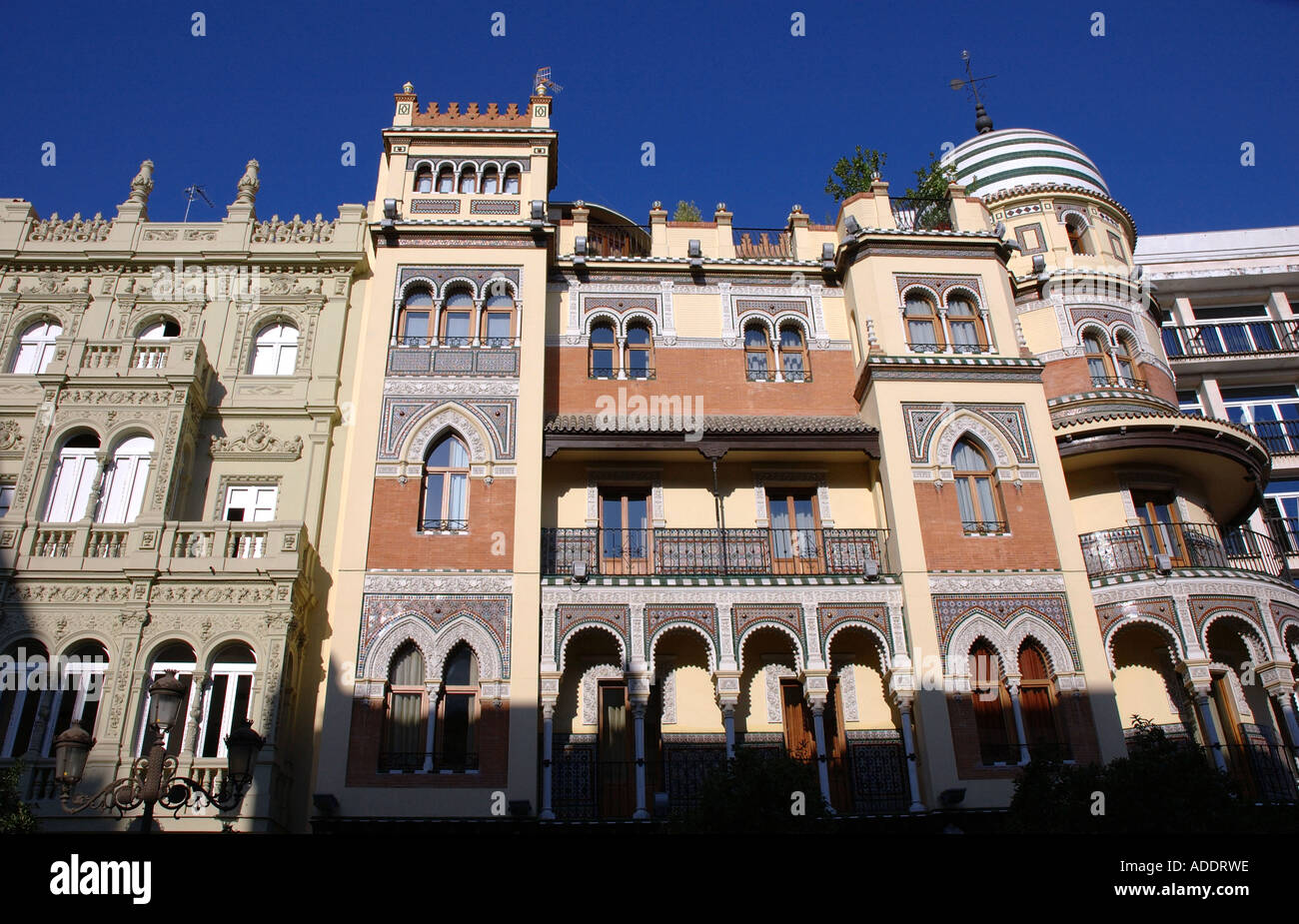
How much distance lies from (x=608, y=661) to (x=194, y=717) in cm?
705

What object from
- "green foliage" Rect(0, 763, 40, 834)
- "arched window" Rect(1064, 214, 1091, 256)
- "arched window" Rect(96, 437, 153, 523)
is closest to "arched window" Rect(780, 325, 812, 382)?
"arched window" Rect(1064, 214, 1091, 256)

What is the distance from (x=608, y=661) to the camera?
64.1 feet

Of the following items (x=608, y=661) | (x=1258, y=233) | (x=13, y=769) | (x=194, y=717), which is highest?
(x=1258, y=233)

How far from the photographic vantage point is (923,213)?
82.5ft

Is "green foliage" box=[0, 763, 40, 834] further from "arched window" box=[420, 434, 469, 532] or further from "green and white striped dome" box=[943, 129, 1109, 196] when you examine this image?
"green and white striped dome" box=[943, 129, 1109, 196]

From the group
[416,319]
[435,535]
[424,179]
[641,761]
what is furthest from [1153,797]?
[424,179]

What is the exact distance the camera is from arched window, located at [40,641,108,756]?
16875 millimetres

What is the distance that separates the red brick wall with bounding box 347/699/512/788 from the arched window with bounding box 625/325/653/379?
805 centimetres

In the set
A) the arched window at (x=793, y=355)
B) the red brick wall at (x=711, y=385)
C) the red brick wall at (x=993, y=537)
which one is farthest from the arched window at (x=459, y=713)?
the arched window at (x=793, y=355)

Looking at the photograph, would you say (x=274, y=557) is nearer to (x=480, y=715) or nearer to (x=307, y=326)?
(x=480, y=715)

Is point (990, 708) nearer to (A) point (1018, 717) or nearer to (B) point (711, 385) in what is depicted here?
(A) point (1018, 717)

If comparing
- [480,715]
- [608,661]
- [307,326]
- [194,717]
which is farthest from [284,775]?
[307,326]

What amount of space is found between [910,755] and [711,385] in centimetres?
864

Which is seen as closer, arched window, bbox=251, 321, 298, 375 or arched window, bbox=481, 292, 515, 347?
arched window, bbox=251, 321, 298, 375
